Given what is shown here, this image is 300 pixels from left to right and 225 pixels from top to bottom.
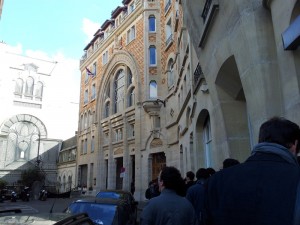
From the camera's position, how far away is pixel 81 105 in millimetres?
43938

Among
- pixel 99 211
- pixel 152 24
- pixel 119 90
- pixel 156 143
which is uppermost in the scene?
pixel 152 24

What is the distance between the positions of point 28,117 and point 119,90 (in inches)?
904

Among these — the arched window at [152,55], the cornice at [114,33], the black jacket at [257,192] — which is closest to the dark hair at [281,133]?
the black jacket at [257,192]

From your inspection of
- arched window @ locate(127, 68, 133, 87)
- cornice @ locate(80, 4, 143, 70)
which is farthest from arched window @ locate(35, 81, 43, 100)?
arched window @ locate(127, 68, 133, 87)

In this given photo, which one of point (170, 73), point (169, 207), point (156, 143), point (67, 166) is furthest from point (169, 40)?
point (67, 166)

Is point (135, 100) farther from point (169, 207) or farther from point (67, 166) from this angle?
point (169, 207)

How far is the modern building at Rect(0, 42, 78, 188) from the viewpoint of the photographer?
155 feet

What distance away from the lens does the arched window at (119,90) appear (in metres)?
33.6

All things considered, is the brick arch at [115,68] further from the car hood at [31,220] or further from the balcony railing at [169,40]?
the car hood at [31,220]

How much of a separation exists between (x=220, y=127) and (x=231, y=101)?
0.84 meters

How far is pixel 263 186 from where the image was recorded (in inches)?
62.6

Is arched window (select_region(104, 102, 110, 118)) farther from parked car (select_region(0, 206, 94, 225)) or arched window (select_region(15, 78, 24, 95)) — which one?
parked car (select_region(0, 206, 94, 225))

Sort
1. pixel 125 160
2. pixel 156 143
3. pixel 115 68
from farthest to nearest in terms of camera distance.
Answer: pixel 115 68
pixel 125 160
pixel 156 143

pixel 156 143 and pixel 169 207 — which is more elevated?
pixel 156 143
